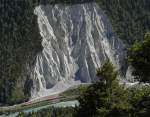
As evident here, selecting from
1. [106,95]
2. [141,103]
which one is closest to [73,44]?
[106,95]

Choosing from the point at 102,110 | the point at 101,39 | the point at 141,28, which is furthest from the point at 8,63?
the point at 102,110

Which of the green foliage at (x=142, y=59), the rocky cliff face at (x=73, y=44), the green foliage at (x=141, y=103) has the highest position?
the rocky cliff face at (x=73, y=44)

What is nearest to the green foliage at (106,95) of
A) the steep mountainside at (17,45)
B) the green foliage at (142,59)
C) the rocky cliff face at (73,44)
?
the green foliage at (142,59)

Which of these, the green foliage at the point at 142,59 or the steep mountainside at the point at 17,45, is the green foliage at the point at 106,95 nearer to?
the green foliage at the point at 142,59

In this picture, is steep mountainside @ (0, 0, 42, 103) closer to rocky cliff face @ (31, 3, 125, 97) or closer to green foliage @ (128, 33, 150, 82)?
rocky cliff face @ (31, 3, 125, 97)

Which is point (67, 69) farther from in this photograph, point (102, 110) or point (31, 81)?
point (102, 110)

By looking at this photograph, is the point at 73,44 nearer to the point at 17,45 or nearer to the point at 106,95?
the point at 17,45

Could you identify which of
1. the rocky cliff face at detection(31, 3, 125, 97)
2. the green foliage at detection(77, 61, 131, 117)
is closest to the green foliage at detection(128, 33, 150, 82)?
the green foliage at detection(77, 61, 131, 117)
